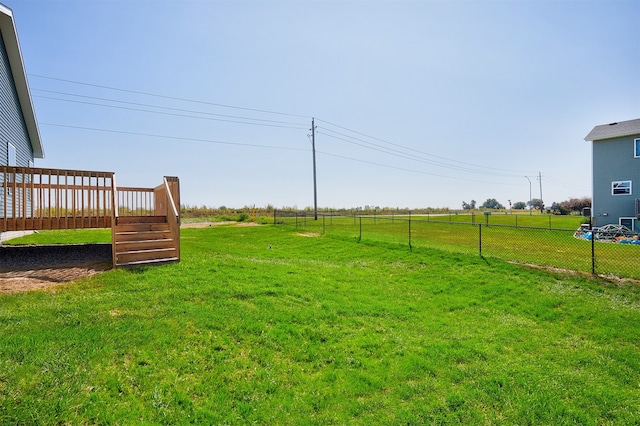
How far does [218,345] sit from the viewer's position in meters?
4.11

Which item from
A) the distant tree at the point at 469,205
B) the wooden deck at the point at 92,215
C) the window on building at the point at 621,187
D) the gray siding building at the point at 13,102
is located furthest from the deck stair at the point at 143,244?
the distant tree at the point at 469,205

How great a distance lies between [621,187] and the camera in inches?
767

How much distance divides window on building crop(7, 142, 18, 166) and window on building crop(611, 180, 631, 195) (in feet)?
101

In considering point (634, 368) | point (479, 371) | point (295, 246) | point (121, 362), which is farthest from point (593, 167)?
point (121, 362)

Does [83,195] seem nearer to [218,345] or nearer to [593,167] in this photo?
[218,345]

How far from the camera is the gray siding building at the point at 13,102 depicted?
437 inches

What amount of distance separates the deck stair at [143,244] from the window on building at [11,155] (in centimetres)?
712

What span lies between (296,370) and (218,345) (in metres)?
1.07

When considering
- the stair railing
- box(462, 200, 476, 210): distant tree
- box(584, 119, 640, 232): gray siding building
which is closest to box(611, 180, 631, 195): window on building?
box(584, 119, 640, 232): gray siding building

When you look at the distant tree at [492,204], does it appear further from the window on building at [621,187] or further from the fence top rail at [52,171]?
the fence top rail at [52,171]

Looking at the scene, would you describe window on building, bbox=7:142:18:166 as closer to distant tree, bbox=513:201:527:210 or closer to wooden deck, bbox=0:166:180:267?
wooden deck, bbox=0:166:180:267

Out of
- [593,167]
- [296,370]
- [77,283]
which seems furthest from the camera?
[593,167]

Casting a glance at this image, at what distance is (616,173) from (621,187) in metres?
0.91

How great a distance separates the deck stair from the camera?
24.7 feet
